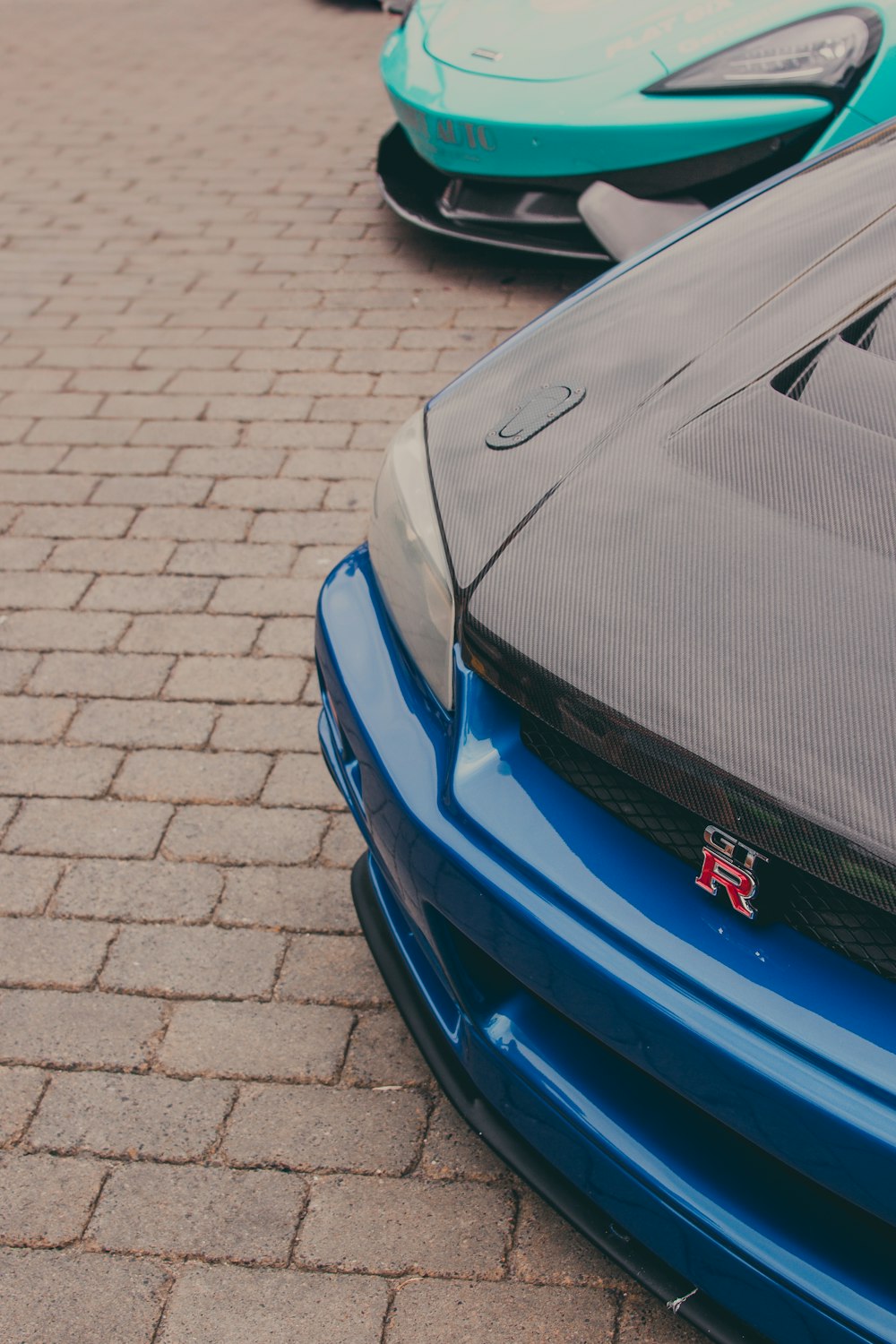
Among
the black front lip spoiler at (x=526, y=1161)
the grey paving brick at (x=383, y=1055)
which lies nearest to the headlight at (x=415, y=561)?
the black front lip spoiler at (x=526, y=1161)

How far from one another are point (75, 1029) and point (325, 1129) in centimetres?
51

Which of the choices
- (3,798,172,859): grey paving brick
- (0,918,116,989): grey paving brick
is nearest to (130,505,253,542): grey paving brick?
(3,798,172,859): grey paving brick

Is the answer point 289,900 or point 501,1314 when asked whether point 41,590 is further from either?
point 501,1314

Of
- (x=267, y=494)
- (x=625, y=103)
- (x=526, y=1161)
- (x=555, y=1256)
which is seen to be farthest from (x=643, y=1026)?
(x=625, y=103)

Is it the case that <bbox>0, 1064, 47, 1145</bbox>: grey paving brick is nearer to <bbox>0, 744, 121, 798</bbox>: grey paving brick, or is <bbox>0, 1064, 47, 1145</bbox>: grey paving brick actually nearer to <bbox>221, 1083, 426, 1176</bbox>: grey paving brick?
<bbox>221, 1083, 426, 1176</bbox>: grey paving brick

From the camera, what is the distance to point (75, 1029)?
2.13m

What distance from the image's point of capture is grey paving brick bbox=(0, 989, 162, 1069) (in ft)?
6.83

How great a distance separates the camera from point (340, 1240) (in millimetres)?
1793

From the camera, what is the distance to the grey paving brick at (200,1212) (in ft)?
5.89

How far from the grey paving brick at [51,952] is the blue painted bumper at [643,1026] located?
0.81 m

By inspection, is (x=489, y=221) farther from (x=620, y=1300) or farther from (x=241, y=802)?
(x=620, y=1300)

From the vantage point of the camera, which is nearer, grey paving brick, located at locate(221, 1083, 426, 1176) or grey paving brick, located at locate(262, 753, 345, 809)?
grey paving brick, located at locate(221, 1083, 426, 1176)

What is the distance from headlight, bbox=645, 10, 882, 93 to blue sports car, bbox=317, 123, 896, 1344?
7.59 ft

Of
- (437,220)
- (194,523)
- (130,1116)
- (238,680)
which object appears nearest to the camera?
(130,1116)
